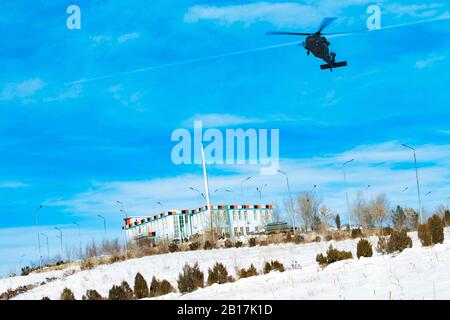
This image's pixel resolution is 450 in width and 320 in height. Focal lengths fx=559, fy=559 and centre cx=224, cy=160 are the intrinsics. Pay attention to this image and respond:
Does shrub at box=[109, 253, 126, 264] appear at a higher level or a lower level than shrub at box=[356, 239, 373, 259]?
lower

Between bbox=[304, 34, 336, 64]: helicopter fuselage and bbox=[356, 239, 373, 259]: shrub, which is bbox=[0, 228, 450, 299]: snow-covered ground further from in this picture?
bbox=[304, 34, 336, 64]: helicopter fuselage

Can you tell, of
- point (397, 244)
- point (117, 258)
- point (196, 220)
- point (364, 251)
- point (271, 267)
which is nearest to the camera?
point (397, 244)

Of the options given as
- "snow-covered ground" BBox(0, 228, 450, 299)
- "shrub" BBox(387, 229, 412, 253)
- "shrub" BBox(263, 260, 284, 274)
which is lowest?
"shrub" BBox(263, 260, 284, 274)

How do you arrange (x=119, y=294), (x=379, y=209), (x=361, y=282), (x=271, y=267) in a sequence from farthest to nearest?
(x=379, y=209) → (x=271, y=267) → (x=119, y=294) → (x=361, y=282)

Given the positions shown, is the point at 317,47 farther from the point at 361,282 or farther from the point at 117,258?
the point at 361,282

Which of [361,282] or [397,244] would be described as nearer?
[361,282]

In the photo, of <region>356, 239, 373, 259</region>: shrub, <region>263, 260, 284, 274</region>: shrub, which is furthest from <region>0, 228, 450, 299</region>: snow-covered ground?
<region>263, 260, 284, 274</region>: shrub

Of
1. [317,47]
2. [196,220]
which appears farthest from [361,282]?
[196,220]

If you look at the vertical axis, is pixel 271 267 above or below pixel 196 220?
below

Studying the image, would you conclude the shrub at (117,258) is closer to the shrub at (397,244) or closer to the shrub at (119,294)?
the shrub at (119,294)

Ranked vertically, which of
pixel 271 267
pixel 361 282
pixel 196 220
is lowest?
pixel 271 267

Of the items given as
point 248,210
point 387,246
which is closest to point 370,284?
point 387,246

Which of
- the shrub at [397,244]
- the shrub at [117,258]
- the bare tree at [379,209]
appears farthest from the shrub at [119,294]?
the bare tree at [379,209]
